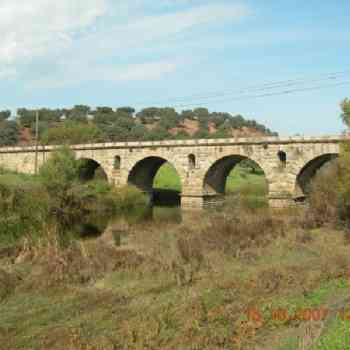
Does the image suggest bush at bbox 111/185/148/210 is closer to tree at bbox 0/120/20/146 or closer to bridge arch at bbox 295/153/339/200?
bridge arch at bbox 295/153/339/200

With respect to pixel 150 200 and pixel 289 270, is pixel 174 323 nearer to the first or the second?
pixel 289 270

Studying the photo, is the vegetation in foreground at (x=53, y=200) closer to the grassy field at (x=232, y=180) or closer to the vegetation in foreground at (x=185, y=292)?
the vegetation in foreground at (x=185, y=292)

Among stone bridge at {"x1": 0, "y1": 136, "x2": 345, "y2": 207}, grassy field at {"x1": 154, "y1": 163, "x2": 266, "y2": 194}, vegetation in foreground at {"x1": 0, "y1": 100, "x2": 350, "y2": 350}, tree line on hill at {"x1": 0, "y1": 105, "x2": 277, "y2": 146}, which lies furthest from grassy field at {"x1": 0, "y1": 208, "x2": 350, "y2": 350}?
tree line on hill at {"x1": 0, "y1": 105, "x2": 277, "y2": 146}

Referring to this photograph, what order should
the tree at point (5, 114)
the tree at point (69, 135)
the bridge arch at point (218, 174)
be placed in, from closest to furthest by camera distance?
the bridge arch at point (218, 174) < the tree at point (69, 135) < the tree at point (5, 114)

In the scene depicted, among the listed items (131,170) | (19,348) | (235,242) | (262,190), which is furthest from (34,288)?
(262,190)

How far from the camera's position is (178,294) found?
35.0 feet

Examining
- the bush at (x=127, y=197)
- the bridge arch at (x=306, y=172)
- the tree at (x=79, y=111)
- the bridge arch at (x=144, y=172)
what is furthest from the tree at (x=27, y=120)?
the bridge arch at (x=306, y=172)

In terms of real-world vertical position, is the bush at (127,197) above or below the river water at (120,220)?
above

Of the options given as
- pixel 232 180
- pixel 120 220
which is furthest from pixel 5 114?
pixel 120 220

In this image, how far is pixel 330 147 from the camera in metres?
29.8

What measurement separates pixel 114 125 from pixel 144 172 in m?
39.6

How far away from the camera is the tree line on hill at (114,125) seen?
5456 centimetres

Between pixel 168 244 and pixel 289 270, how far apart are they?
5.78 m

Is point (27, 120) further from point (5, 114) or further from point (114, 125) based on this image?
point (114, 125)
